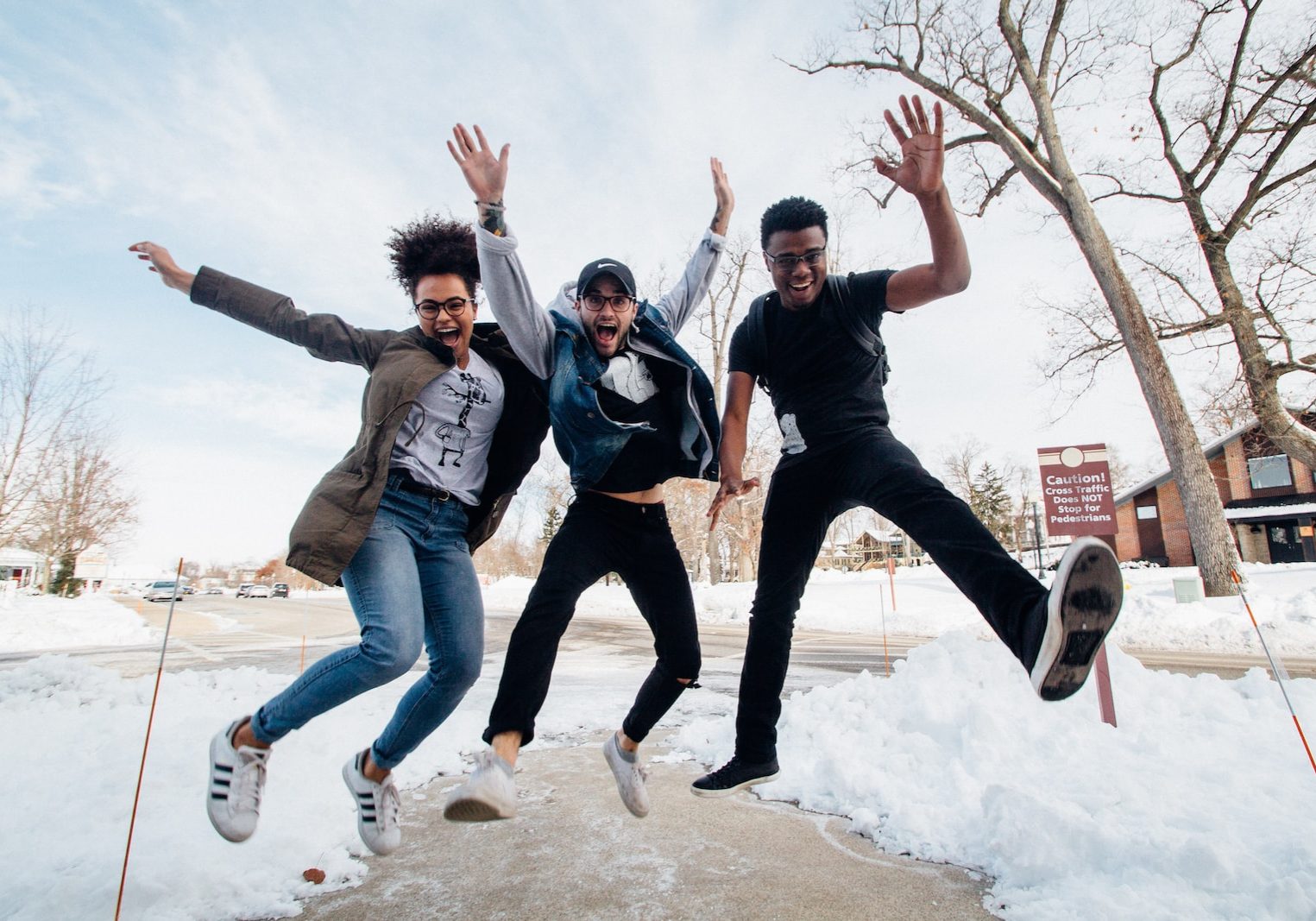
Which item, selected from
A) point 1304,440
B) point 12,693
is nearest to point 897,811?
point 12,693

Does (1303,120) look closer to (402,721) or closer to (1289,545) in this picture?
(402,721)

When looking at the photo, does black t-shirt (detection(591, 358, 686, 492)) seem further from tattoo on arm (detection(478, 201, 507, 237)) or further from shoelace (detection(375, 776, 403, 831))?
shoelace (detection(375, 776, 403, 831))

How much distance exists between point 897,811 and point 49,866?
13.1 ft

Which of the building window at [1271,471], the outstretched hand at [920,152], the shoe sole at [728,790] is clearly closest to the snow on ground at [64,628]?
the shoe sole at [728,790]

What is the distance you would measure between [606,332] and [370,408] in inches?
39.7

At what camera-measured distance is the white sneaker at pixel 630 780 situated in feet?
10.00

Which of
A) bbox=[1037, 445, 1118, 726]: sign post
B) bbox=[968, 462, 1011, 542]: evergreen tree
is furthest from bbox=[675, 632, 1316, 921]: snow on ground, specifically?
Result: bbox=[968, 462, 1011, 542]: evergreen tree

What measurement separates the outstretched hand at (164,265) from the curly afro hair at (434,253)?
90cm

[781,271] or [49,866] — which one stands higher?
[781,271]

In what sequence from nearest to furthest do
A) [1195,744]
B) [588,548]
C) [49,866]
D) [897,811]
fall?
Answer: 1. [588,548]
2. [49,866]
3. [897,811]
4. [1195,744]

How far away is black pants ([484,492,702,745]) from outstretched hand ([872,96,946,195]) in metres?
1.56

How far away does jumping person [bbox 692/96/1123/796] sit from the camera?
2.55 metres

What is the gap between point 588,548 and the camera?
9.47 ft

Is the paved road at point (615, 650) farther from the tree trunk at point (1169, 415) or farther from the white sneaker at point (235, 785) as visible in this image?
the white sneaker at point (235, 785)
